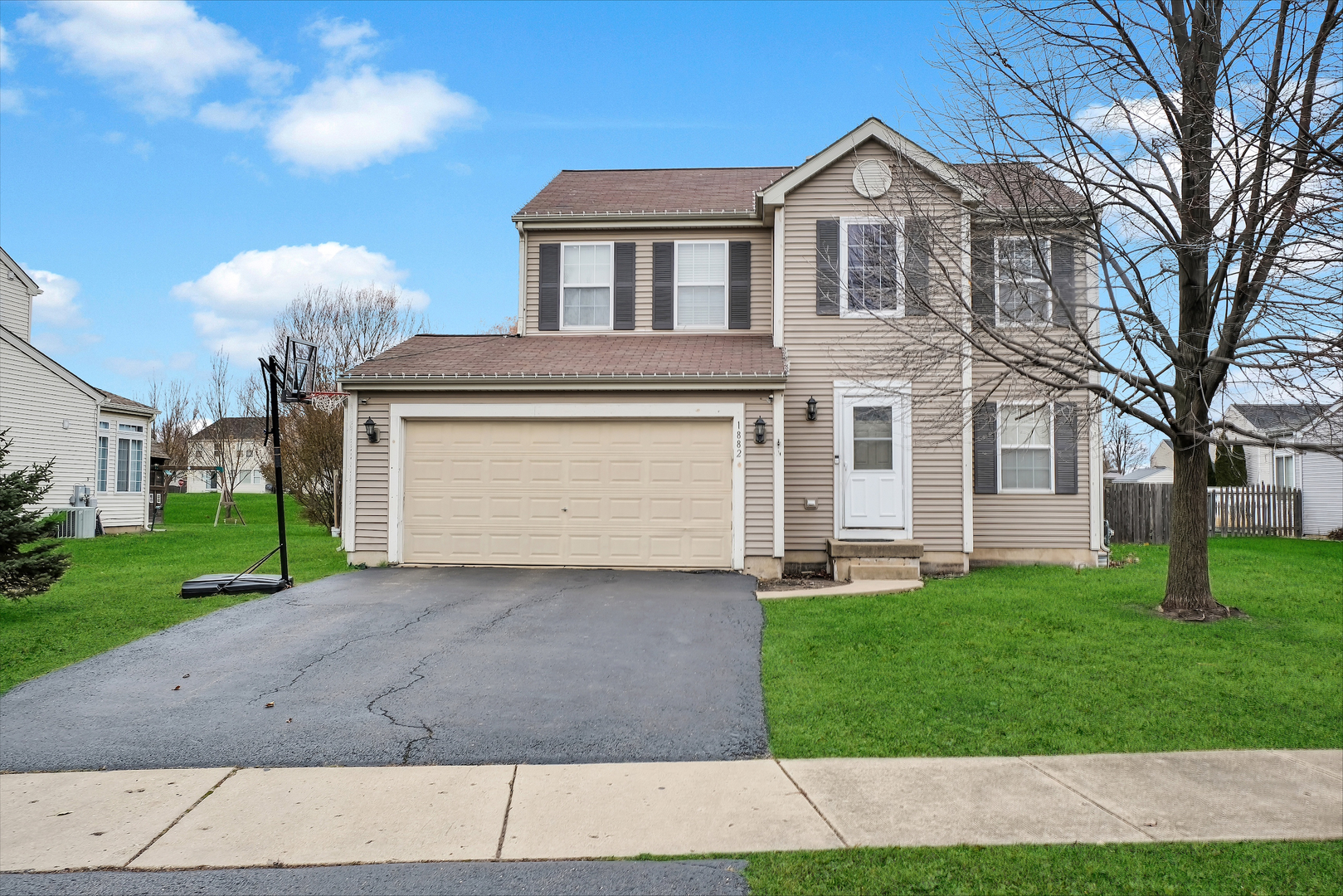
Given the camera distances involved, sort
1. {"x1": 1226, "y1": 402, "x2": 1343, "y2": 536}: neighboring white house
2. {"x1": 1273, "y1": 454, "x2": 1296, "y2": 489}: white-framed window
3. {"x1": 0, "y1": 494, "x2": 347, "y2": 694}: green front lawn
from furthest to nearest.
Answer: {"x1": 1273, "y1": 454, "x2": 1296, "y2": 489}: white-framed window, {"x1": 0, "y1": 494, "x2": 347, "y2": 694}: green front lawn, {"x1": 1226, "y1": 402, "x2": 1343, "y2": 536}: neighboring white house

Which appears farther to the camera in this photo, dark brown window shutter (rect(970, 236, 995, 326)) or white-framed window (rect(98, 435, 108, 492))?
white-framed window (rect(98, 435, 108, 492))

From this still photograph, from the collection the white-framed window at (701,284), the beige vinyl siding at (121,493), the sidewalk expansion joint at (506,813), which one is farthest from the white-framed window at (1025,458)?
the beige vinyl siding at (121,493)

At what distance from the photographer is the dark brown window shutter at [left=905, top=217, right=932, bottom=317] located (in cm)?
857

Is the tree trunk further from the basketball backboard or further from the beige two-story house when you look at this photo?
the basketball backboard

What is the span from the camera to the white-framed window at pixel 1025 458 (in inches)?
526

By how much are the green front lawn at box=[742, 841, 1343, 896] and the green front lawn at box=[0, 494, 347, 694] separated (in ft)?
22.4

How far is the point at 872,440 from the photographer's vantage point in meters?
12.5

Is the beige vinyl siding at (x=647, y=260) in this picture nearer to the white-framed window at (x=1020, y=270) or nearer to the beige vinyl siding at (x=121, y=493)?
the white-framed window at (x=1020, y=270)

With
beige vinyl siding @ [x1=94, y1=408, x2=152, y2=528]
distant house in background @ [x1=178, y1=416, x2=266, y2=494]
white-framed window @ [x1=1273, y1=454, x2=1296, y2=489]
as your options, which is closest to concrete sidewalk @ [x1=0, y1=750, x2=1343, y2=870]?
beige vinyl siding @ [x1=94, y1=408, x2=152, y2=528]

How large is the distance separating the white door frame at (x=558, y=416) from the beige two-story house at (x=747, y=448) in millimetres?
27

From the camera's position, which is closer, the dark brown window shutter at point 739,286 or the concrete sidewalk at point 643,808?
the concrete sidewalk at point 643,808

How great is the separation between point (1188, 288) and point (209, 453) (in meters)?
49.5

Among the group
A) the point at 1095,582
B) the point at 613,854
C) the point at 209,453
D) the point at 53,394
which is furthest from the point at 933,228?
the point at 209,453

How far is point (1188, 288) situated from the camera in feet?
29.2
